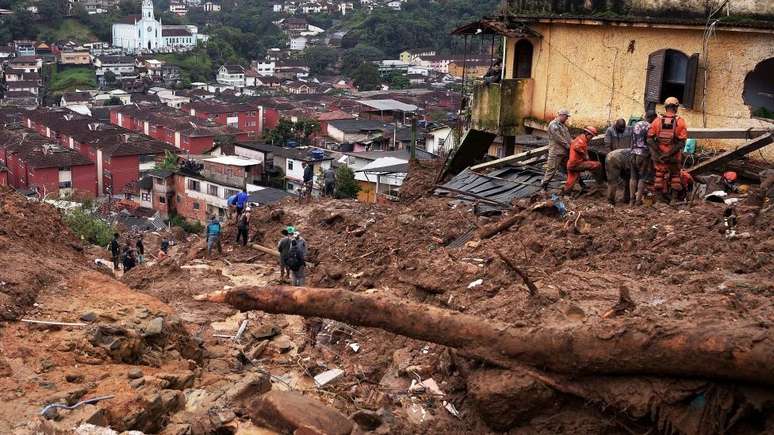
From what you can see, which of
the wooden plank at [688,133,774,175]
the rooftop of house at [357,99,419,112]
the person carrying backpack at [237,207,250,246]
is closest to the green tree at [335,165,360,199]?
the person carrying backpack at [237,207,250,246]

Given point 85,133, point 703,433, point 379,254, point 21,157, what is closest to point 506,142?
point 379,254

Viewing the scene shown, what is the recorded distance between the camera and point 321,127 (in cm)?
6112

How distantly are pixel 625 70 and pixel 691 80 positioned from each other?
4.95ft

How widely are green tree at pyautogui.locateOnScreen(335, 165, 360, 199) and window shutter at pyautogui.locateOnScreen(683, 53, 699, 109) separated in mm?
18487

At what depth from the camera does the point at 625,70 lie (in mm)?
15406

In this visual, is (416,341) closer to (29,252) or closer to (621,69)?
(29,252)

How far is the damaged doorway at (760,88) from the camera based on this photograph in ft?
47.6

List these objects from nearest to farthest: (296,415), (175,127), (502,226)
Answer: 1. (296,415)
2. (502,226)
3. (175,127)

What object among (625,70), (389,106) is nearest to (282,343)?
(625,70)

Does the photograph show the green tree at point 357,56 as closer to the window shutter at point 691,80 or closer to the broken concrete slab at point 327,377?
the window shutter at point 691,80

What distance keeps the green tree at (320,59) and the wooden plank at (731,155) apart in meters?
Result: 95.4

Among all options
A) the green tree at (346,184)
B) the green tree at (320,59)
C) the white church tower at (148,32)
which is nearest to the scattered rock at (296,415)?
the green tree at (346,184)

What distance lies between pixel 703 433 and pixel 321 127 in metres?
56.5

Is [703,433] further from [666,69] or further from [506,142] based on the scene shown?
[506,142]
